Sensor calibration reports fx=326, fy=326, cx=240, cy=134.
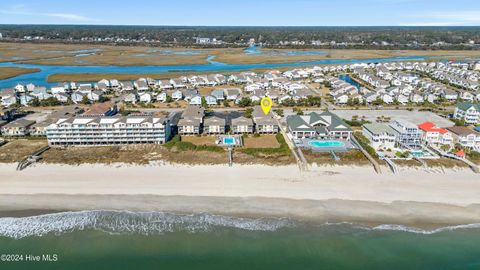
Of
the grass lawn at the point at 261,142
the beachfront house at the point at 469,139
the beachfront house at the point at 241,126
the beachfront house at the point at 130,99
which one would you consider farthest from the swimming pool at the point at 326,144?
the beachfront house at the point at 130,99

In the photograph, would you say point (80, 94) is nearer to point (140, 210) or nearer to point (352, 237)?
point (140, 210)

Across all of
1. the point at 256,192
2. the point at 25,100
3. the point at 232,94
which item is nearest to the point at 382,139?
the point at 256,192

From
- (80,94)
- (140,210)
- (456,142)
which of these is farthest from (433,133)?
(80,94)

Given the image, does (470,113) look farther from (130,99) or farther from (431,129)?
(130,99)

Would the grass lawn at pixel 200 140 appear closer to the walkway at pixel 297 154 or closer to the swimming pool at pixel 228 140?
the swimming pool at pixel 228 140

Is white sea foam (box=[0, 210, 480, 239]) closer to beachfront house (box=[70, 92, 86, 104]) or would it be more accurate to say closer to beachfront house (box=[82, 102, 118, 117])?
beachfront house (box=[82, 102, 118, 117])
